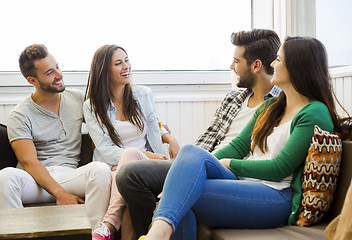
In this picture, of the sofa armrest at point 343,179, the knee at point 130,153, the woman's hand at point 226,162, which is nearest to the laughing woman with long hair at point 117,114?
the knee at point 130,153

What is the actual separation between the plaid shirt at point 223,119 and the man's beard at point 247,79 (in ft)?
0.31

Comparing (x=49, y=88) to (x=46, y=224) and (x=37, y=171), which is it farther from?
(x=46, y=224)

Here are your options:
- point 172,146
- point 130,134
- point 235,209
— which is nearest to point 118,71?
point 130,134

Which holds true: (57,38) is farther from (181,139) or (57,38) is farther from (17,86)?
(181,139)

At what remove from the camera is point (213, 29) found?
365cm

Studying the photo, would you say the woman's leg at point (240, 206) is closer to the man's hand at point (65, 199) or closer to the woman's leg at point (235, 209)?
the woman's leg at point (235, 209)

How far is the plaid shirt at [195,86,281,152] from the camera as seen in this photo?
99.0 inches

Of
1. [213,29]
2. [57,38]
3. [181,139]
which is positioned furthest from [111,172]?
[213,29]

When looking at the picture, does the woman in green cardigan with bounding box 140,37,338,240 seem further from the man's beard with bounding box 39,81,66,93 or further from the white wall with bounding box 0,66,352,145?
the white wall with bounding box 0,66,352,145

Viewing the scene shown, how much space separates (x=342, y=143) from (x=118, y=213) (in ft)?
3.39

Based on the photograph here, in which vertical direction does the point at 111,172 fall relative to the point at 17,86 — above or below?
below

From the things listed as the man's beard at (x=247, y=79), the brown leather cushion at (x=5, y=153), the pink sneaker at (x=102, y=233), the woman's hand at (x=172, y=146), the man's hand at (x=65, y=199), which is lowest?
the pink sneaker at (x=102, y=233)

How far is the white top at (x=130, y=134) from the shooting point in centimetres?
266

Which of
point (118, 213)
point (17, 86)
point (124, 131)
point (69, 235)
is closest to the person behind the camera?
point (69, 235)
